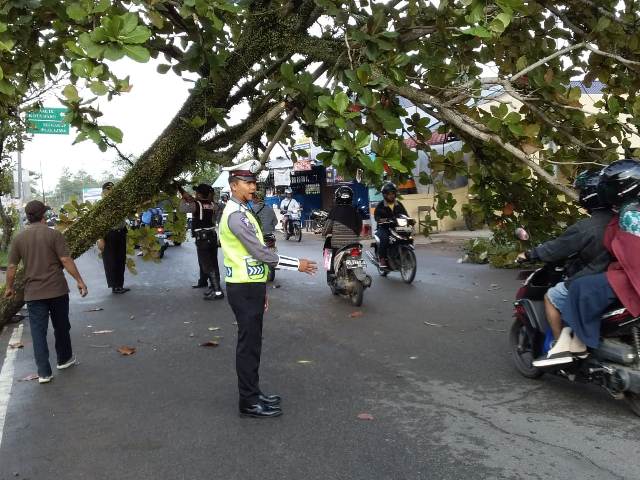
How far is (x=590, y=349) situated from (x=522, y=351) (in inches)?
38.6

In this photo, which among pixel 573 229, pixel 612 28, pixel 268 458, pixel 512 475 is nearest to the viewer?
pixel 512 475

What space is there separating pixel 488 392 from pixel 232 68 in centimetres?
423

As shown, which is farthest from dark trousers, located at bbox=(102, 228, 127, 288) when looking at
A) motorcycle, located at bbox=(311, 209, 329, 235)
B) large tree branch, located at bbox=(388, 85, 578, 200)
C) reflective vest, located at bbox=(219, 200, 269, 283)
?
motorcycle, located at bbox=(311, 209, 329, 235)

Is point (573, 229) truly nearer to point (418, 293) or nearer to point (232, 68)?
point (232, 68)

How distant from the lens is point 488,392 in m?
4.89

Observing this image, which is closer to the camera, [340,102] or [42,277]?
[340,102]

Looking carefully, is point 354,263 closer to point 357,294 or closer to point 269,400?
point 357,294

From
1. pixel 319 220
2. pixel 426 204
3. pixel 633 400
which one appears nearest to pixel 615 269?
pixel 633 400

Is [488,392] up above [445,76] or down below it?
below

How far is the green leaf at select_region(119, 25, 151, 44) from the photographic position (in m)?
3.58

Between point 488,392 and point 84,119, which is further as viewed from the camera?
point 488,392

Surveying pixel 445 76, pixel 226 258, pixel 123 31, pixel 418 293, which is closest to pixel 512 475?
pixel 226 258

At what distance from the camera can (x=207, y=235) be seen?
34.0 ft

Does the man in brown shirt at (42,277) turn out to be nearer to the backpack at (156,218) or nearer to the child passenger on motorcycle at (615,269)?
the child passenger on motorcycle at (615,269)
